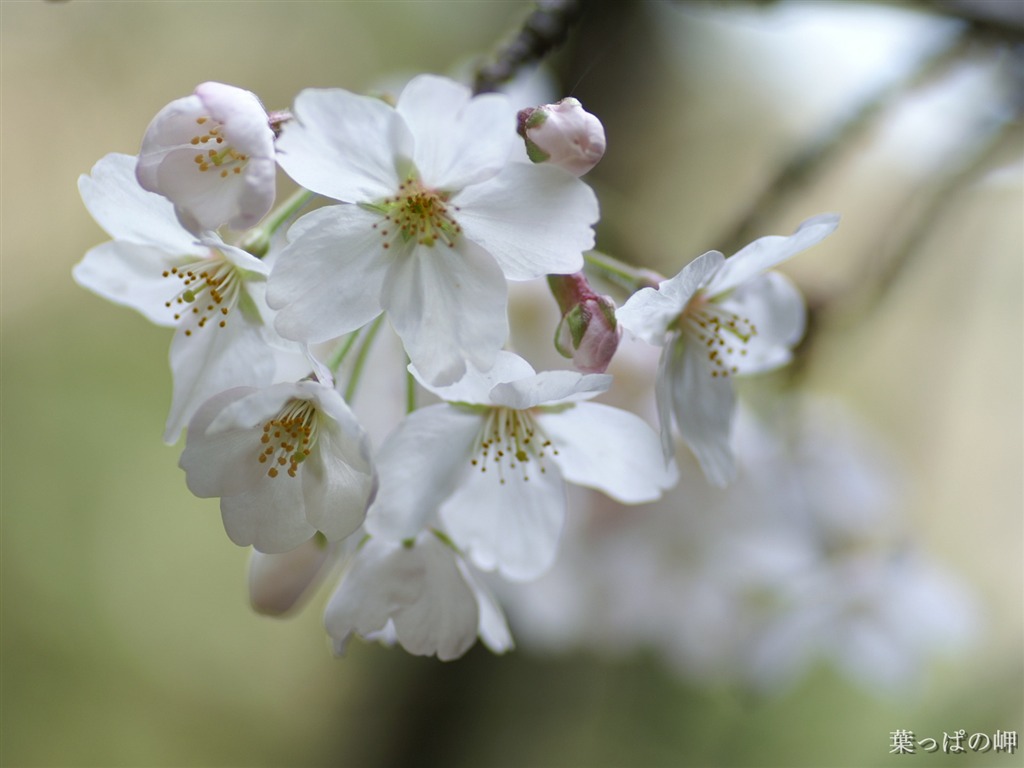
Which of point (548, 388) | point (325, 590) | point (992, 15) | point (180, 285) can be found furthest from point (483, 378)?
point (325, 590)

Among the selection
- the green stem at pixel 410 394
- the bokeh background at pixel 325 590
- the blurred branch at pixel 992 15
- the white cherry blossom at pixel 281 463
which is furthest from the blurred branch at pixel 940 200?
the white cherry blossom at pixel 281 463

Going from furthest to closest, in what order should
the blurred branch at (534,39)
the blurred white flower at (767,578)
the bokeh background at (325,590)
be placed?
the bokeh background at (325,590) < the blurred white flower at (767,578) < the blurred branch at (534,39)

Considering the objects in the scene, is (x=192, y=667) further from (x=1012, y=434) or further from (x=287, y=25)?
(x=1012, y=434)

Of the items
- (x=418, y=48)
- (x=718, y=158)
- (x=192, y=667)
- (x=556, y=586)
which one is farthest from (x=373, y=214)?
(x=192, y=667)

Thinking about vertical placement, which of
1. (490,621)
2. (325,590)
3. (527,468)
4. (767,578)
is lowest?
(325,590)

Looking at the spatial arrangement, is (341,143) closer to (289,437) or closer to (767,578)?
(289,437)

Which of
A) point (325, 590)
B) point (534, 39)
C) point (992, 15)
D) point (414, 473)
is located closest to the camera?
point (414, 473)

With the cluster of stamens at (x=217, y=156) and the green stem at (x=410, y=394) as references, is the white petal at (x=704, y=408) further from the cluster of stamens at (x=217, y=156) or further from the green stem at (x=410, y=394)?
the cluster of stamens at (x=217, y=156)
